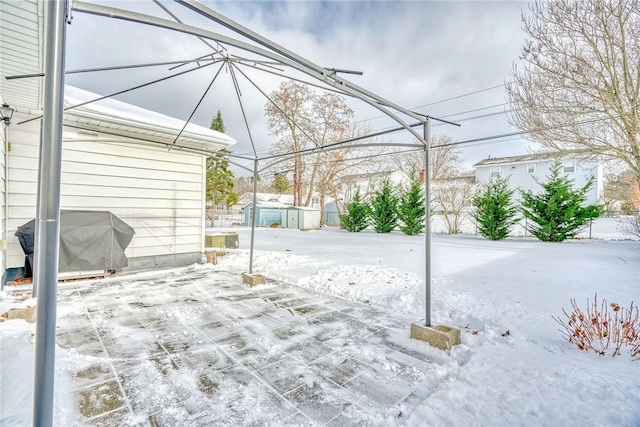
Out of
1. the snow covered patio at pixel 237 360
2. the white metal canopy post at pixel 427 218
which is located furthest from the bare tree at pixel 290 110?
the white metal canopy post at pixel 427 218

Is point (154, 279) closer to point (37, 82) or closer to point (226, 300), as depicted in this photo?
point (226, 300)

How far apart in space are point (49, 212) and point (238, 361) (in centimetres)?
196

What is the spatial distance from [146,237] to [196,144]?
2254 mm

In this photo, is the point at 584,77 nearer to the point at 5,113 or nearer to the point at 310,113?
the point at 5,113

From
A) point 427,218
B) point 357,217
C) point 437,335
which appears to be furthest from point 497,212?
point 437,335

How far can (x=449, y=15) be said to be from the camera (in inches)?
265

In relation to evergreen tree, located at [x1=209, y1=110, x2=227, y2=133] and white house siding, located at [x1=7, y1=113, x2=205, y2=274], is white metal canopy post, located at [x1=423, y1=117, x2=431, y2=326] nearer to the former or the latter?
white house siding, located at [x1=7, y1=113, x2=205, y2=274]

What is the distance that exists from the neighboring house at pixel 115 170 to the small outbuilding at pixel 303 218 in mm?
12829

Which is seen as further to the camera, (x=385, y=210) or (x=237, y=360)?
(x=385, y=210)

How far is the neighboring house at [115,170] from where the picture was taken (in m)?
4.60

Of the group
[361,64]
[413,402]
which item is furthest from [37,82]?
[361,64]

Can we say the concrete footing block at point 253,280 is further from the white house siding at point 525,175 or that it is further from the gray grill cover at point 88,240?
the white house siding at point 525,175

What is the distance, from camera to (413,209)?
1463cm

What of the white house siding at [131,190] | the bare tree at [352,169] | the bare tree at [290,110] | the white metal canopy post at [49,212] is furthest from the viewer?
the bare tree at [352,169]
